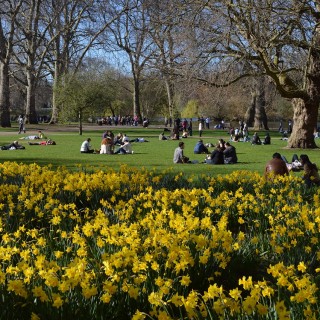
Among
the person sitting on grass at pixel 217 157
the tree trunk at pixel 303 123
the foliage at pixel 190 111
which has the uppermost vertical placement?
the foliage at pixel 190 111

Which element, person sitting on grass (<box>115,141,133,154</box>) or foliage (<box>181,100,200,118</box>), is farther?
foliage (<box>181,100,200,118</box>)

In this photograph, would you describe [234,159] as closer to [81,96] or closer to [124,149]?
[124,149]

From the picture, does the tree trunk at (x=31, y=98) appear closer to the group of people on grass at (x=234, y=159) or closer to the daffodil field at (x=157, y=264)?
the group of people on grass at (x=234, y=159)

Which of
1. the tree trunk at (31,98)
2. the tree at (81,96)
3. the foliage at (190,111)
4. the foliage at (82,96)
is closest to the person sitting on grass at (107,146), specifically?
the tree at (81,96)

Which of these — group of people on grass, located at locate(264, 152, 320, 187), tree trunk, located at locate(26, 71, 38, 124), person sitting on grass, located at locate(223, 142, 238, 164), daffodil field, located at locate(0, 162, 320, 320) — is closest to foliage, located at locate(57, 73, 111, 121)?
tree trunk, located at locate(26, 71, 38, 124)

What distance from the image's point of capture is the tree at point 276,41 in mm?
20188

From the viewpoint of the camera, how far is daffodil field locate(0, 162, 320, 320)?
3.20 meters

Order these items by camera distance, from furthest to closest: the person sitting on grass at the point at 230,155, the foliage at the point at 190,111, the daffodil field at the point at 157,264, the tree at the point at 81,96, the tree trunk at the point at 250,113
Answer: the foliage at the point at 190,111, the tree trunk at the point at 250,113, the tree at the point at 81,96, the person sitting on grass at the point at 230,155, the daffodil field at the point at 157,264

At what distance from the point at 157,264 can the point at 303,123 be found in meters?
21.9

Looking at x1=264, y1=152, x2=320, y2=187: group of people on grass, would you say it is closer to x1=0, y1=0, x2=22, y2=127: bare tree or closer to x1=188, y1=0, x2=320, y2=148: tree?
x1=188, y1=0, x2=320, y2=148: tree

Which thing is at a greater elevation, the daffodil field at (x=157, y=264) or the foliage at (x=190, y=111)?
the foliage at (x=190, y=111)

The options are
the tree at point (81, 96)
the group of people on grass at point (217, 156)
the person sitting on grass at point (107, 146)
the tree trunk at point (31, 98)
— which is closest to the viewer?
the group of people on grass at point (217, 156)

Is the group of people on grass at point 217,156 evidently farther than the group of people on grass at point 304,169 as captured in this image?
Yes

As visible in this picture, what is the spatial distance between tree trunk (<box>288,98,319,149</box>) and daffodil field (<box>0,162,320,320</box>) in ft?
54.9
